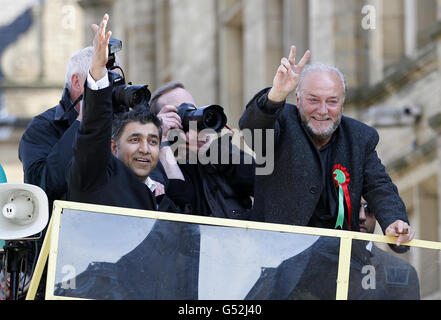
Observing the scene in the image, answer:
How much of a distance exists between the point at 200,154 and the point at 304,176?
2.61 feet

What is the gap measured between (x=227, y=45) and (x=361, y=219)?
1889cm

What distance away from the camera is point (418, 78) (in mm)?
16594

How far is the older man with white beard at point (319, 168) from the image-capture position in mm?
6895

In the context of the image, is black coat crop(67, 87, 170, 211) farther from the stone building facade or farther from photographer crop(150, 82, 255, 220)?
the stone building facade

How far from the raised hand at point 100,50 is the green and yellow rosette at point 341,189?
1341mm

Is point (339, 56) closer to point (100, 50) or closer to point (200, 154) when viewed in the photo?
point (200, 154)

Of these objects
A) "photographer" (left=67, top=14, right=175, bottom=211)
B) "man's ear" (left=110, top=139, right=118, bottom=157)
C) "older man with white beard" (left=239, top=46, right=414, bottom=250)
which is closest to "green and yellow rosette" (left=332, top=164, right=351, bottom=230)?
"older man with white beard" (left=239, top=46, right=414, bottom=250)

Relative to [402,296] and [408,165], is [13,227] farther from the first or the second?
[408,165]

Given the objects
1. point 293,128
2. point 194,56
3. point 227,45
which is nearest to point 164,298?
point 293,128

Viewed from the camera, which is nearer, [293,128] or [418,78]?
[293,128]

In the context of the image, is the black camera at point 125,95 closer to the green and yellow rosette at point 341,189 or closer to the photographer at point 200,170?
the photographer at point 200,170

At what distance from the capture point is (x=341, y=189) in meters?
6.91

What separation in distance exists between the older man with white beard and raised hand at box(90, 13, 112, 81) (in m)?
0.98

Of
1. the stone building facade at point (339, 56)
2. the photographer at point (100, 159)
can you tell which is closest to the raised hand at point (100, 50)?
the photographer at point (100, 159)
